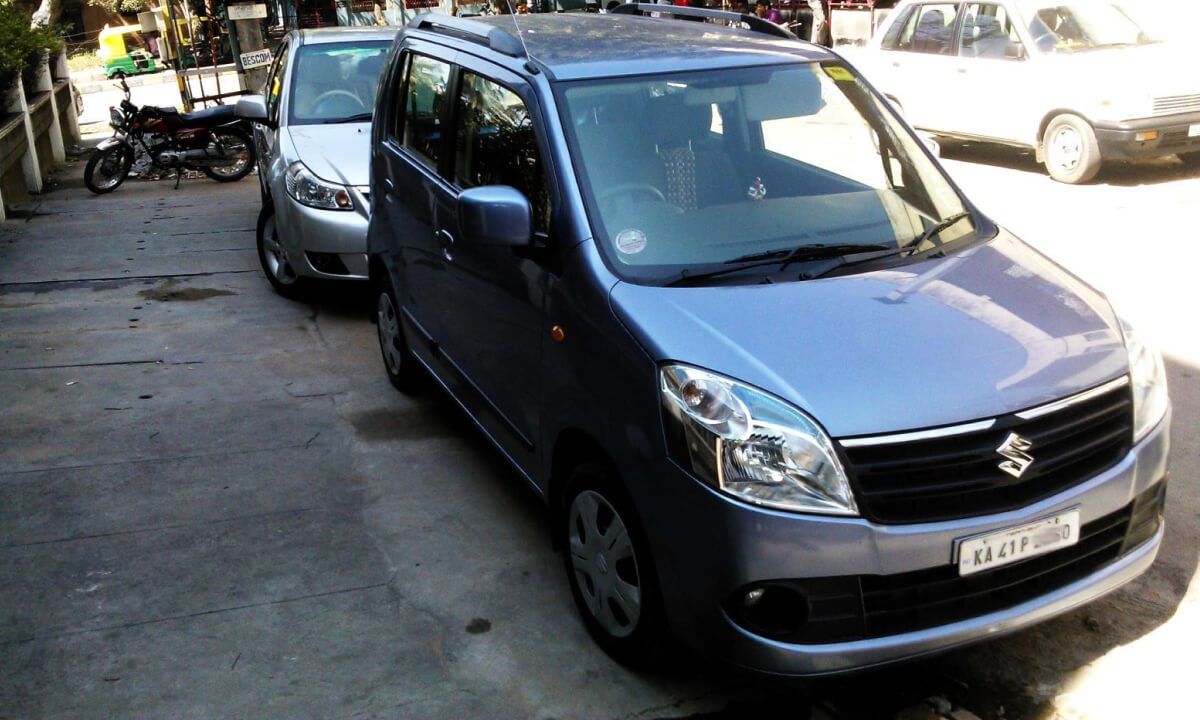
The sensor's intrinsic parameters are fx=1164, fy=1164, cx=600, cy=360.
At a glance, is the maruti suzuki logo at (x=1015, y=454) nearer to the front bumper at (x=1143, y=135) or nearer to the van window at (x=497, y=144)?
the van window at (x=497, y=144)

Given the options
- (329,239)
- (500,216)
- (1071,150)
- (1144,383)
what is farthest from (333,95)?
(1144,383)

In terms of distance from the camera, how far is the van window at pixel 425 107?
16.9 ft

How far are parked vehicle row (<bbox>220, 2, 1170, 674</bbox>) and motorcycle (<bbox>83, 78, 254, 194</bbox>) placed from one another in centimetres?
1013

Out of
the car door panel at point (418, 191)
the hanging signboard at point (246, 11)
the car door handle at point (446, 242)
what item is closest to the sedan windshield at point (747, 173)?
the car door handle at point (446, 242)

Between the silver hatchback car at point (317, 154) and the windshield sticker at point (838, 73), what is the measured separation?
13.1ft

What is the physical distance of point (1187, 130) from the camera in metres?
10.3

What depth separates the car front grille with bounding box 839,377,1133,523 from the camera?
2.99m

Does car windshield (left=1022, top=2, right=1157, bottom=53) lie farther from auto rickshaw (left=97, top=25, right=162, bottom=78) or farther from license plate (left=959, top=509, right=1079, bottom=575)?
auto rickshaw (left=97, top=25, right=162, bottom=78)

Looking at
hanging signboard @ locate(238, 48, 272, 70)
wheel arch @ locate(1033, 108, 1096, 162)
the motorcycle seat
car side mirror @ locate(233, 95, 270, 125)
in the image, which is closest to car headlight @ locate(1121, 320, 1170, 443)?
car side mirror @ locate(233, 95, 270, 125)

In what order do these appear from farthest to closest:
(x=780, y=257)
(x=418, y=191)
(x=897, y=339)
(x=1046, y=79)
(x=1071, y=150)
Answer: (x=1046, y=79) < (x=1071, y=150) < (x=418, y=191) < (x=780, y=257) < (x=897, y=339)

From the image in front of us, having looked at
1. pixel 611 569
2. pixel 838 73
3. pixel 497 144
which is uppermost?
pixel 838 73

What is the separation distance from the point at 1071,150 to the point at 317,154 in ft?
22.8

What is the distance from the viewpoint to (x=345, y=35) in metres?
9.19

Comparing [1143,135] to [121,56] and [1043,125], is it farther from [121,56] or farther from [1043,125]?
[121,56]
